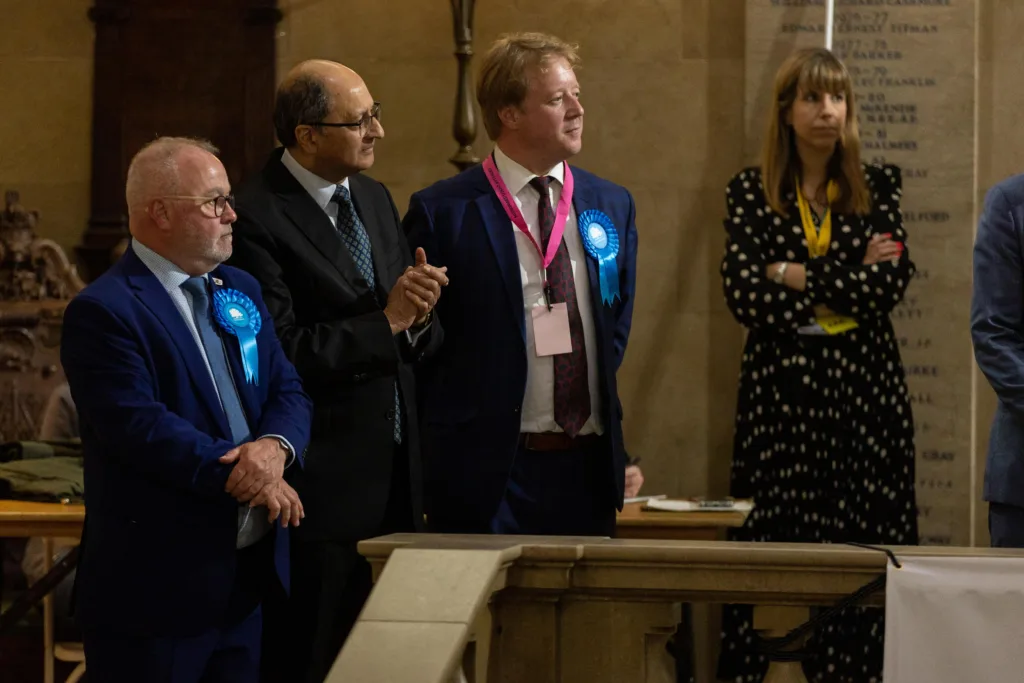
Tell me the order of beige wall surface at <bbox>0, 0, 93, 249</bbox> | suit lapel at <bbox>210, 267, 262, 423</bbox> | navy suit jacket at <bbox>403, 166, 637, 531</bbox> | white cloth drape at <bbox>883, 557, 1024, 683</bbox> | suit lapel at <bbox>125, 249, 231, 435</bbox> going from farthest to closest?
beige wall surface at <bbox>0, 0, 93, 249</bbox>, navy suit jacket at <bbox>403, 166, 637, 531</bbox>, suit lapel at <bbox>210, 267, 262, 423</bbox>, suit lapel at <bbox>125, 249, 231, 435</bbox>, white cloth drape at <bbox>883, 557, 1024, 683</bbox>

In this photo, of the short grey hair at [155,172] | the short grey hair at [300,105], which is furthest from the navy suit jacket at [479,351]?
the short grey hair at [155,172]

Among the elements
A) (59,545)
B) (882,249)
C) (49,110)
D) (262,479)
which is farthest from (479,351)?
(49,110)

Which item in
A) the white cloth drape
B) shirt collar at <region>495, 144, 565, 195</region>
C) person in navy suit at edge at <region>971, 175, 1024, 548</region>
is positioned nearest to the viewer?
the white cloth drape

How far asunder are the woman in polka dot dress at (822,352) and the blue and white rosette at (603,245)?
143 cm

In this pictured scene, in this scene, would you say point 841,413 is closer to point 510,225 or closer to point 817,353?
point 817,353

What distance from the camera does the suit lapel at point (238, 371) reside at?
3105mm

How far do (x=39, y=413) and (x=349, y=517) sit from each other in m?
2.63

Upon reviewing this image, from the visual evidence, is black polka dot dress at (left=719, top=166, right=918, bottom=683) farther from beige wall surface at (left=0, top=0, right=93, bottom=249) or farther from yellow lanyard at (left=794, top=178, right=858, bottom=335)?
beige wall surface at (left=0, top=0, right=93, bottom=249)

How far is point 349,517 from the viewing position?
3.41 metres

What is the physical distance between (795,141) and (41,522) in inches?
111

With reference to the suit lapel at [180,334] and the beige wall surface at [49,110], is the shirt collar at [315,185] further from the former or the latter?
the beige wall surface at [49,110]

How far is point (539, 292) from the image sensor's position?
3.50 metres

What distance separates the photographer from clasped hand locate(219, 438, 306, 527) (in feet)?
9.56

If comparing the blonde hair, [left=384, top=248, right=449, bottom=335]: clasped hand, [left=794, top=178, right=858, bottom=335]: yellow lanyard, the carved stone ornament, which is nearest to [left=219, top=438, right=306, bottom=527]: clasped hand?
[left=384, top=248, right=449, bottom=335]: clasped hand
